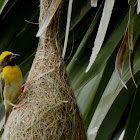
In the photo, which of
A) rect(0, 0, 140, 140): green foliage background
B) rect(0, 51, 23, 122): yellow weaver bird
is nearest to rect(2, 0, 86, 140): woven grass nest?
rect(0, 0, 140, 140): green foliage background

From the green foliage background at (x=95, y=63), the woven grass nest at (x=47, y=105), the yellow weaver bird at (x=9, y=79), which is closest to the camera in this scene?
the woven grass nest at (x=47, y=105)

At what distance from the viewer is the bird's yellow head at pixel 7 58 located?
2.95 m

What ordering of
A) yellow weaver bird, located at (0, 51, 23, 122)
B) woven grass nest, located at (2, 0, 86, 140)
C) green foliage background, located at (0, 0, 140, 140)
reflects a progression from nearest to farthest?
1. woven grass nest, located at (2, 0, 86, 140)
2. green foliage background, located at (0, 0, 140, 140)
3. yellow weaver bird, located at (0, 51, 23, 122)

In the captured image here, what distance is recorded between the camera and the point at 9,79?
3000mm

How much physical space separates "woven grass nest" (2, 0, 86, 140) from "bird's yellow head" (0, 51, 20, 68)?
0.92ft

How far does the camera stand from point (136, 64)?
261 centimetres

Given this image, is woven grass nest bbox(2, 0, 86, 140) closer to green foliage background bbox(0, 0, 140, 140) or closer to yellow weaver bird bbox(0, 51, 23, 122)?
green foliage background bbox(0, 0, 140, 140)

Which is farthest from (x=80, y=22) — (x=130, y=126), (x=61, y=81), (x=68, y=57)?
(x=130, y=126)

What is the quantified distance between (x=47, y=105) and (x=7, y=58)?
1.99 feet

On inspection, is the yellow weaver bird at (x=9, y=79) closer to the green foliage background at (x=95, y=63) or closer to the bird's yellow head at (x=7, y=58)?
the bird's yellow head at (x=7, y=58)

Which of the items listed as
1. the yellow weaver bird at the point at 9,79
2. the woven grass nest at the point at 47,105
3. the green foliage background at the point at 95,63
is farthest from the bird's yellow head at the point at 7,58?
the woven grass nest at the point at 47,105

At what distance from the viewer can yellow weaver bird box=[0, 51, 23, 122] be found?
9.62 feet

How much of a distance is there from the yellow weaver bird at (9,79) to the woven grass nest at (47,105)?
0.27 m

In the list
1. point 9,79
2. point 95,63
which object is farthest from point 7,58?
point 95,63
